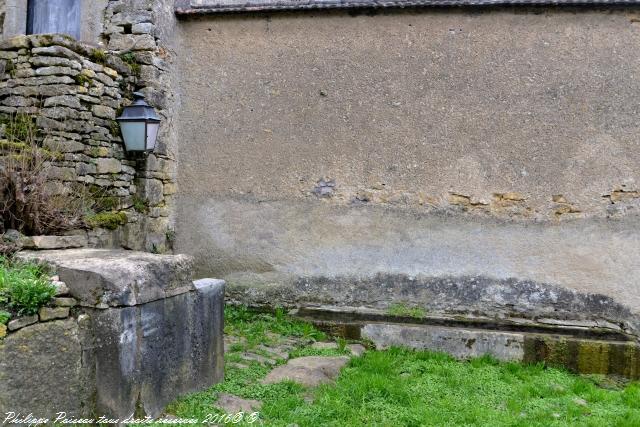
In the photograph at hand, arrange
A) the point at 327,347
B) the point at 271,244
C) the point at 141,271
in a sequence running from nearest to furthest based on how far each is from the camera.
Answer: the point at 141,271
the point at 327,347
the point at 271,244

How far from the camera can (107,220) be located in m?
5.06

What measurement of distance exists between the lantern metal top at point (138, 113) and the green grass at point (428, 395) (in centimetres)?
246

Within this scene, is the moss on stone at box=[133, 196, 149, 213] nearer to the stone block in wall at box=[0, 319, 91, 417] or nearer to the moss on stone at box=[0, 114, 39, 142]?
the moss on stone at box=[0, 114, 39, 142]

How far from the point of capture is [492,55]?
560 centimetres

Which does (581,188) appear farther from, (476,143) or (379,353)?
(379,353)

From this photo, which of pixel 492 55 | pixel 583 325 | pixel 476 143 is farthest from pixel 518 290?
pixel 492 55

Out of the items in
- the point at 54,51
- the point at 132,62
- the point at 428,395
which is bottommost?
the point at 428,395

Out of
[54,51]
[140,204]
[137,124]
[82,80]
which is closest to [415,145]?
[137,124]

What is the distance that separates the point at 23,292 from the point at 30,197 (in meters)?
1.16

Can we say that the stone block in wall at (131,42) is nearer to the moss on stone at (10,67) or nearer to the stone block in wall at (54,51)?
the stone block in wall at (54,51)

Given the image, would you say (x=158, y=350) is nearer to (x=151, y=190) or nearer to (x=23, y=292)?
(x=23, y=292)

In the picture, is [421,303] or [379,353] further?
[421,303]

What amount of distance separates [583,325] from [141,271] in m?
4.28

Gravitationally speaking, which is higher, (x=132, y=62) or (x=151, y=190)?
(x=132, y=62)
